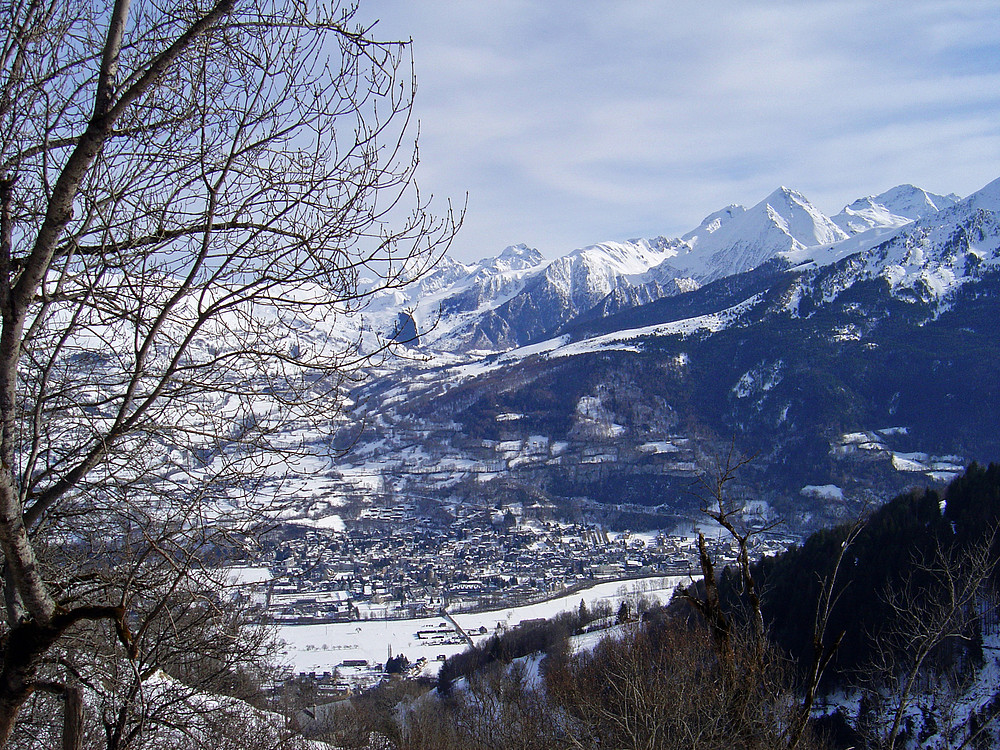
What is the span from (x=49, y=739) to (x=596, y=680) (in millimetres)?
10358

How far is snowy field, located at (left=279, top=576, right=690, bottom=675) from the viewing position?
102ft

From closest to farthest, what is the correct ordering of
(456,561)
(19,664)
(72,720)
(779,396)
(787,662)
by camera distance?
(19,664) → (72,720) → (787,662) → (456,561) → (779,396)

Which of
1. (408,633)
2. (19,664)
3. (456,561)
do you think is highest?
(19,664)

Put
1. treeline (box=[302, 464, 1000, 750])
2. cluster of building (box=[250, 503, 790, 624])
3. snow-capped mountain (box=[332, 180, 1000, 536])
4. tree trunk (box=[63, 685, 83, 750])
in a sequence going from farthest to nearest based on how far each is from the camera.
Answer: snow-capped mountain (box=[332, 180, 1000, 536]) → cluster of building (box=[250, 503, 790, 624]) → treeline (box=[302, 464, 1000, 750]) → tree trunk (box=[63, 685, 83, 750])

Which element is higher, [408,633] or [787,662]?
[787,662]

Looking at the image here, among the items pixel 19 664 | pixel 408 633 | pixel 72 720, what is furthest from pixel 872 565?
pixel 19 664

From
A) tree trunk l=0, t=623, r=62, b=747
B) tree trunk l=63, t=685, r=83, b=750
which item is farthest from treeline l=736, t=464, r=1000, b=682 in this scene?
tree trunk l=0, t=623, r=62, b=747

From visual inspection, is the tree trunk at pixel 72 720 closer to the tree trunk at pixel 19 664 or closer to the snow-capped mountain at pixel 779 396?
the tree trunk at pixel 19 664

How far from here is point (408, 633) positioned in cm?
3631

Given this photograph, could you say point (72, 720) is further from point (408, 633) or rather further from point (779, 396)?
point (779, 396)

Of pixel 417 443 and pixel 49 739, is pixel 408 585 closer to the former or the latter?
pixel 49 739

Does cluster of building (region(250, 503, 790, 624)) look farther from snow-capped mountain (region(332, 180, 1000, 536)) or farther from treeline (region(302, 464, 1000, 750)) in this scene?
treeline (region(302, 464, 1000, 750))

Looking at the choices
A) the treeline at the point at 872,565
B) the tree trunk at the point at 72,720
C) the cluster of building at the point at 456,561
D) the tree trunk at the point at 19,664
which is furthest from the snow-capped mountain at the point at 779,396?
the tree trunk at the point at 19,664

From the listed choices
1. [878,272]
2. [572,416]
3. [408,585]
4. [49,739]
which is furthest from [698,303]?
[49,739]
